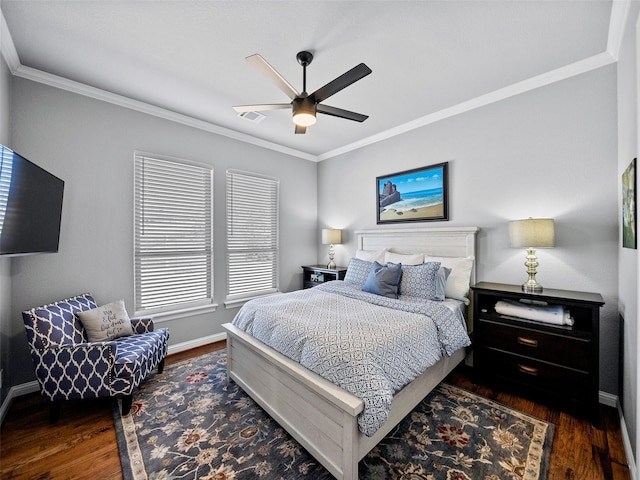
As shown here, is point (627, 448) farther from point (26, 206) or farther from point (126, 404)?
point (26, 206)

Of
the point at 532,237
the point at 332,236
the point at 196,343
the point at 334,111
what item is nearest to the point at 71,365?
the point at 196,343

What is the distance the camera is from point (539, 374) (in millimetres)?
2289

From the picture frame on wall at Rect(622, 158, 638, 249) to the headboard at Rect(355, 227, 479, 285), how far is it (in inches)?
47.3

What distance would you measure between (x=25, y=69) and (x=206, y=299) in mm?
2827

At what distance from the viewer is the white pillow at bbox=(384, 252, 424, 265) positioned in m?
3.22

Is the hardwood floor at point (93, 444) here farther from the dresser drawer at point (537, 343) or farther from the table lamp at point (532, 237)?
the table lamp at point (532, 237)

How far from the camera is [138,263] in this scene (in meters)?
3.12

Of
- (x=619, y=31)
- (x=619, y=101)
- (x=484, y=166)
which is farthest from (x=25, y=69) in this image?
(x=619, y=101)

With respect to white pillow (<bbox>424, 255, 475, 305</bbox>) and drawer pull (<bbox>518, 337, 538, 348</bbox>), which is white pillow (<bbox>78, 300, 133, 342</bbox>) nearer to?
white pillow (<bbox>424, 255, 475, 305</bbox>)

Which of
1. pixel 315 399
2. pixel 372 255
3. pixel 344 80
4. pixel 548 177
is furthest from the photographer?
pixel 372 255

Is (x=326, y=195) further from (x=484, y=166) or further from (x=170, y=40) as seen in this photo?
(x=170, y=40)

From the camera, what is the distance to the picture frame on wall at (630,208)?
163 centimetres

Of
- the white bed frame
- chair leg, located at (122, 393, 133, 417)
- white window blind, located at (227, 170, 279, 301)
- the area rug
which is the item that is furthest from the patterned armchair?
white window blind, located at (227, 170, 279, 301)

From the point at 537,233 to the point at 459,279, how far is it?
0.82 meters
